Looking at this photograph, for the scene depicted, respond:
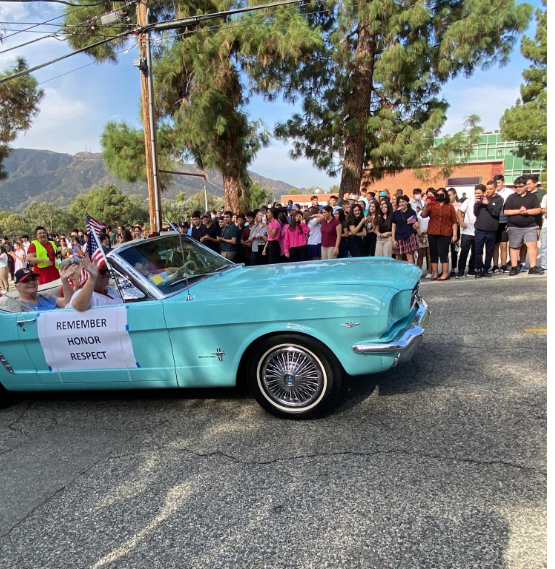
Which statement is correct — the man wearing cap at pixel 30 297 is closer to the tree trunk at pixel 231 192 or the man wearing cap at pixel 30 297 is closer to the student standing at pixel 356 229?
the student standing at pixel 356 229

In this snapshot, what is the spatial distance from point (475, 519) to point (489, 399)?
1.56 meters

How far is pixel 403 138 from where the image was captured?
539 inches

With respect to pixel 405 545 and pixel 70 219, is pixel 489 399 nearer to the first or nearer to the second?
pixel 405 545

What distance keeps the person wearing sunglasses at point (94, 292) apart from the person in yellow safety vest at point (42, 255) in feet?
18.3

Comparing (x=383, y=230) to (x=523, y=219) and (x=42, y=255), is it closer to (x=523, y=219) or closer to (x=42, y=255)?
(x=523, y=219)

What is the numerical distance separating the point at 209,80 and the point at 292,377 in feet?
40.9

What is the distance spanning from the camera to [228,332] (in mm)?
3635

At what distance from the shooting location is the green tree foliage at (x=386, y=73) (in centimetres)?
1245

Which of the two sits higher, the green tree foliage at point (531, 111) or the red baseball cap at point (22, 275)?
the green tree foliage at point (531, 111)

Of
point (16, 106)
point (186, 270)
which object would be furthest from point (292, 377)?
point (16, 106)

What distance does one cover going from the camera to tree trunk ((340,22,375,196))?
13.8 metres

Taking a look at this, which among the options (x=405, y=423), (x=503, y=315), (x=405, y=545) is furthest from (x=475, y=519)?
(x=503, y=315)

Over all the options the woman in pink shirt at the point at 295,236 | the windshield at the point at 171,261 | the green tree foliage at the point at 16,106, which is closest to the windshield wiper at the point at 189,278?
the windshield at the point at 171,261

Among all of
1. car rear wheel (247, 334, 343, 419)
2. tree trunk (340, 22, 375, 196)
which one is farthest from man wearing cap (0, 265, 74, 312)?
tree trunk (340, 22, 375, 196)
